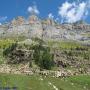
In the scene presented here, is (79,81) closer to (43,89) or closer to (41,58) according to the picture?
(43,89)

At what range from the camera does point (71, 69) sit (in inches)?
6457

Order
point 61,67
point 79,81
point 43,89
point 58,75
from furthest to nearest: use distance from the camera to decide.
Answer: point 61,67 → point 58,75 → point 79,81 → point 43,89

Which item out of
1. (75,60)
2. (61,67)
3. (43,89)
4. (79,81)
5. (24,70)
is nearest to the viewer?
(43,89)

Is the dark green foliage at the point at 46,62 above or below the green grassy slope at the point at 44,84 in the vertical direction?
above

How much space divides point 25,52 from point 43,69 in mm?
40424

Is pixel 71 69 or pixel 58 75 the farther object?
pixel 71 69

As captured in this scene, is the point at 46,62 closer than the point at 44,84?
→ No

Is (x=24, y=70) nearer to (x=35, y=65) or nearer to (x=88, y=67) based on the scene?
(x=35, y=65)

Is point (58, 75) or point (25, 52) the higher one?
point (25, 52)

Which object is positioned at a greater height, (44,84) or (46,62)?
(46,62)

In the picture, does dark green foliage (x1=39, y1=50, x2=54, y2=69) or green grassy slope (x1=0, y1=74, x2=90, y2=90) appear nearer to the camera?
green grassy slope (x1=0, y1=74, x2=90, y2=90)

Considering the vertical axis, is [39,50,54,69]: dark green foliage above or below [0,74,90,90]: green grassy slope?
above

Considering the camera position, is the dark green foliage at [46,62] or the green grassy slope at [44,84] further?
the dark green foliage at [46,62]

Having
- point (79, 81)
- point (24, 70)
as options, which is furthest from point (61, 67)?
point (79, 81)
